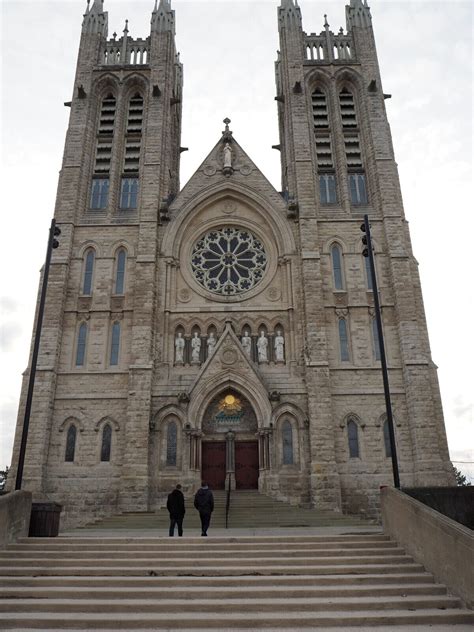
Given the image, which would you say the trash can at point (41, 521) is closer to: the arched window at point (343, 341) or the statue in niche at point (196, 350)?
the statue in niche at point (196, 350)

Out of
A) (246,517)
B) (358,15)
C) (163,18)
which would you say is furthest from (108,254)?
(358,15)

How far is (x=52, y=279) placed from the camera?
22938 mm

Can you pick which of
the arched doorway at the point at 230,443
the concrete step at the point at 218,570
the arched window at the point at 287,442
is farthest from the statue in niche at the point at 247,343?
the concrete step at the point at 218,570

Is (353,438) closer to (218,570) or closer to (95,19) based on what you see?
(218,570)

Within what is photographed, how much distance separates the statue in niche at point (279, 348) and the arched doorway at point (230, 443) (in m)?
2.37

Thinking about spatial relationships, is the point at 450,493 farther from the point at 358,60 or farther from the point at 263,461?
the point at 358,60

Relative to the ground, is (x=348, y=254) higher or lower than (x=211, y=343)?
higher

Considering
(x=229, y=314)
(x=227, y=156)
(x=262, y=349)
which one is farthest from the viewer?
(x=227, y=156)

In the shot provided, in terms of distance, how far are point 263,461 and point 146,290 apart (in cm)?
908

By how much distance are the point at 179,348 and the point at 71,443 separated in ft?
19.6

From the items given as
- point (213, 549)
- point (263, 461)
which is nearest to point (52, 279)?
point (263, 461)

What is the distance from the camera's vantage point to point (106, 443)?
67.5 ft

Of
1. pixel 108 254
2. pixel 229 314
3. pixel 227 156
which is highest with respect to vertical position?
pixel 227 156

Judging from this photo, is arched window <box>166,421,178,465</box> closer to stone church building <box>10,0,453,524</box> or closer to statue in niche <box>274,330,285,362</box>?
stone church building <box>10,0,453,524</box>
